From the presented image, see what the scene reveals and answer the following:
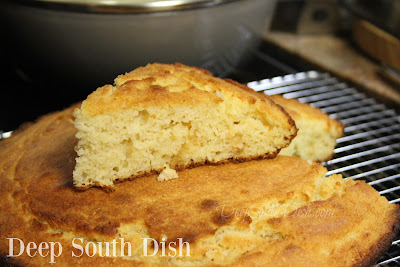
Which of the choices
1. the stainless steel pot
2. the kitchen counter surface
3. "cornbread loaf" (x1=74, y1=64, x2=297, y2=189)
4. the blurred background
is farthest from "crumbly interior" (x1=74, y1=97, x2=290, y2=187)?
the kitchen counter surface

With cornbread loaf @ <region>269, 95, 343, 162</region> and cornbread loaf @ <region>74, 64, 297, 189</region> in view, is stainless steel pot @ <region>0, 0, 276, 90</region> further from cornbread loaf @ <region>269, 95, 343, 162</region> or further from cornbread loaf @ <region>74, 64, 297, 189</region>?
cornbread loaf @ <region>269, 95, 343, 162</region>

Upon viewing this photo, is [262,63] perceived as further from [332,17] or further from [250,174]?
[250,174]

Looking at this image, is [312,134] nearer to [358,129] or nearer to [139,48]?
[358,129]

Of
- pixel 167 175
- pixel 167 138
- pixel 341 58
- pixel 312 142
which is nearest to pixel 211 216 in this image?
pixel 167 175

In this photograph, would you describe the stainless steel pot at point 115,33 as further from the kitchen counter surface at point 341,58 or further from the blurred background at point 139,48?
the kitchen counter surface at point 341,58

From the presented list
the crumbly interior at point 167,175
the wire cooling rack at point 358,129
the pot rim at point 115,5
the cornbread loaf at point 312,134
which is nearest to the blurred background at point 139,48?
the pot rim at point 115,5

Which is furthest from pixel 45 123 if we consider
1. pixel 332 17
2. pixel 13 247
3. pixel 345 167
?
pixel 332 17
